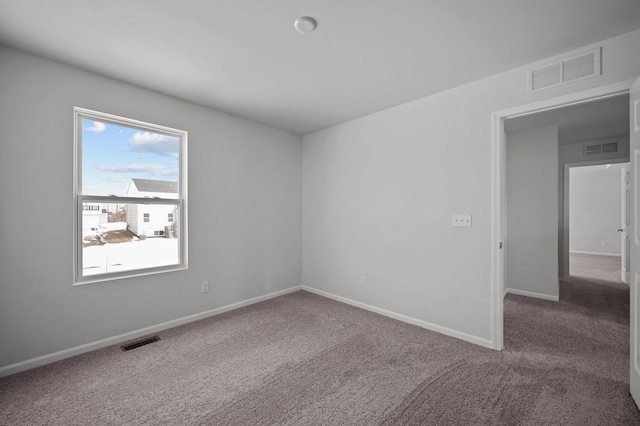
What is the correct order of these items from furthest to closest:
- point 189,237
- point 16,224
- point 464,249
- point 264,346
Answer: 1. point 189,237
2. point 464,249
3. point 264,346
4. point 16,224

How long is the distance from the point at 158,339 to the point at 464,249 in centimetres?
322

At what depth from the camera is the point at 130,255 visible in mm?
2916

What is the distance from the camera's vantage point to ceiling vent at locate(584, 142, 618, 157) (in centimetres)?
469

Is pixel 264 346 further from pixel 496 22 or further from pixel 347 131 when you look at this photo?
pixel 496 22

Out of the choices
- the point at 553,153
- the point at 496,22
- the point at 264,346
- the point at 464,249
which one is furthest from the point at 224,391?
the point at 553,153

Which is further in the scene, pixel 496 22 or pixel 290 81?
pixel 290 81

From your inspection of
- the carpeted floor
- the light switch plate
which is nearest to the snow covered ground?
the carpeted floor

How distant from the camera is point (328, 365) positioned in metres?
2.35

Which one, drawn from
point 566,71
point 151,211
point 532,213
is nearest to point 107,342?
point 151,211

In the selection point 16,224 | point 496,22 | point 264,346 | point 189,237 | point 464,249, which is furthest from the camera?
point 189,237

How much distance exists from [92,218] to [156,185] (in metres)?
0.67

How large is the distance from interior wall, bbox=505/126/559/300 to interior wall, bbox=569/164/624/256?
5360 millimetres

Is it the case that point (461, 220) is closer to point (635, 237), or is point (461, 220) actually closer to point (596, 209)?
point (635, 237)

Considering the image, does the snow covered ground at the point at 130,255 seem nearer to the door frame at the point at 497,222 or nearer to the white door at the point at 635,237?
the door frame at the point at 497,222
